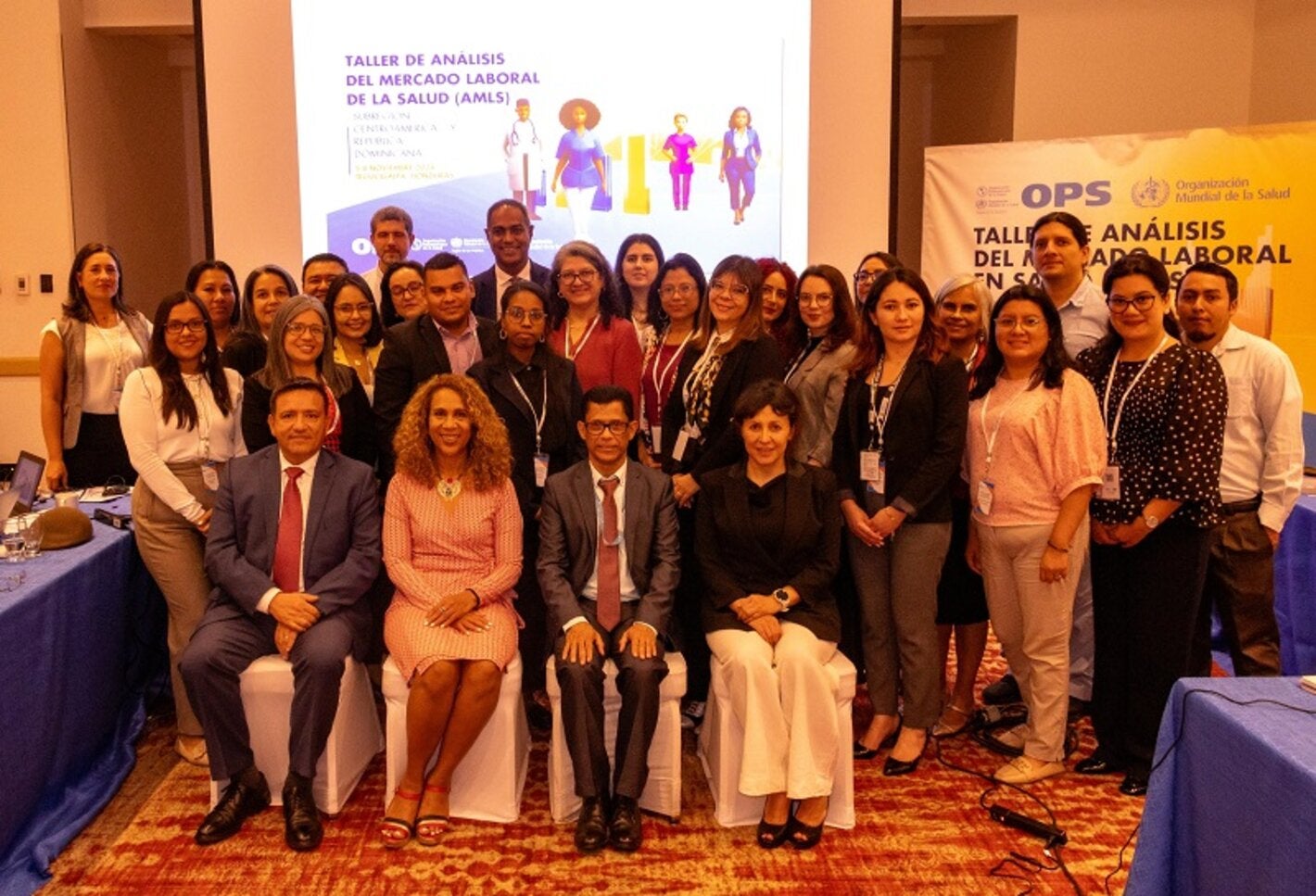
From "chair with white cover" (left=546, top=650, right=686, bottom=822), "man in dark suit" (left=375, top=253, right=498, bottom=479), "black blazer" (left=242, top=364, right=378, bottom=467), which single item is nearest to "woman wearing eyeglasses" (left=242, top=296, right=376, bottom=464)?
"black blazer" (left=242, top=364, right=378, bottom=467)

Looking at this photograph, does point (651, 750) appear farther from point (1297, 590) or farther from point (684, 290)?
point (1297, 590)

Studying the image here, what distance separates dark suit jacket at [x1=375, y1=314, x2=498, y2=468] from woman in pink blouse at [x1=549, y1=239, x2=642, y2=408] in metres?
0.27

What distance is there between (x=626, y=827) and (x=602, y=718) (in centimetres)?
29

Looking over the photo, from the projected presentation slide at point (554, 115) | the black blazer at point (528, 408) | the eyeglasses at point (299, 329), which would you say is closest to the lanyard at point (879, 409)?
the black blazer at point (528, 408)

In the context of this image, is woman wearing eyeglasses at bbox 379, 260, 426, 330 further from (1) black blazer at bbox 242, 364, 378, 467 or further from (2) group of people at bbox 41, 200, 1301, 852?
(1) black blazer at bbox 242, 364, 378, 467

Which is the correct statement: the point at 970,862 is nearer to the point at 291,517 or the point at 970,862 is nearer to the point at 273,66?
the point at 291,517

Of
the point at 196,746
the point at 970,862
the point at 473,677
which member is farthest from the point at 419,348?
the point at 970,862

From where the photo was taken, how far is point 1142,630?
3258 mm

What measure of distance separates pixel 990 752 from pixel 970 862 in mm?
782

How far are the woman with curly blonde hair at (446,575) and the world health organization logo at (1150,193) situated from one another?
442 centimetres

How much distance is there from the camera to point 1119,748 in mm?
3369

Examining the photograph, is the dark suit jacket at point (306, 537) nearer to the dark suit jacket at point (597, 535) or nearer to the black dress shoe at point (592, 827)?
the dark suit jacket at point (597, 535)

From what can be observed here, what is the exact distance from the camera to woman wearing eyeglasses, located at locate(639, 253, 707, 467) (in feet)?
12.0

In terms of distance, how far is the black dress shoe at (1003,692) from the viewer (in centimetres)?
396
